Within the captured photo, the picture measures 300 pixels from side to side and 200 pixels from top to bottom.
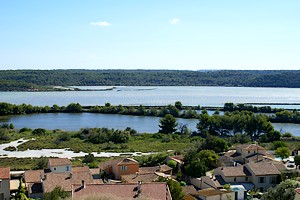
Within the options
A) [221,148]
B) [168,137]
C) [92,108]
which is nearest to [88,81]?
[92,108]

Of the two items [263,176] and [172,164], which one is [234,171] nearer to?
[263,176]

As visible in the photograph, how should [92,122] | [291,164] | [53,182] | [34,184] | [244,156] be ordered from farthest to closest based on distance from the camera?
1. [92,122]
2. [244,156]
3. [291,164]
4. [34,184]
5. [53,182]

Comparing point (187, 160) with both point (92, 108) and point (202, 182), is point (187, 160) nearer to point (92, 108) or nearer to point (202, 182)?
point (202, 182)

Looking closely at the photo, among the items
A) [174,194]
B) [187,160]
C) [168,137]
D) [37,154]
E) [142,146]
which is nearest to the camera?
[174,194]

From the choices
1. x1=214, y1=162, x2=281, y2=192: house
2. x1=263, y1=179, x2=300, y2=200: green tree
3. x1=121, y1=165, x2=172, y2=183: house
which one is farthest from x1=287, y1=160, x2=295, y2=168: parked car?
x1=263, y1=179, x2=300, y2=200: green tree

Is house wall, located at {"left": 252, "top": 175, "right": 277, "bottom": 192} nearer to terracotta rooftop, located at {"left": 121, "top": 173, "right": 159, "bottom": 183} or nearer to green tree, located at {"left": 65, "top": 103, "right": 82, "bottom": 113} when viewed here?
terracotta rooftop, located at {"left": 121, "top": 173, "right": 159, "bottom": 183}

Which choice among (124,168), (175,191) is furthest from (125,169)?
(175,191)
